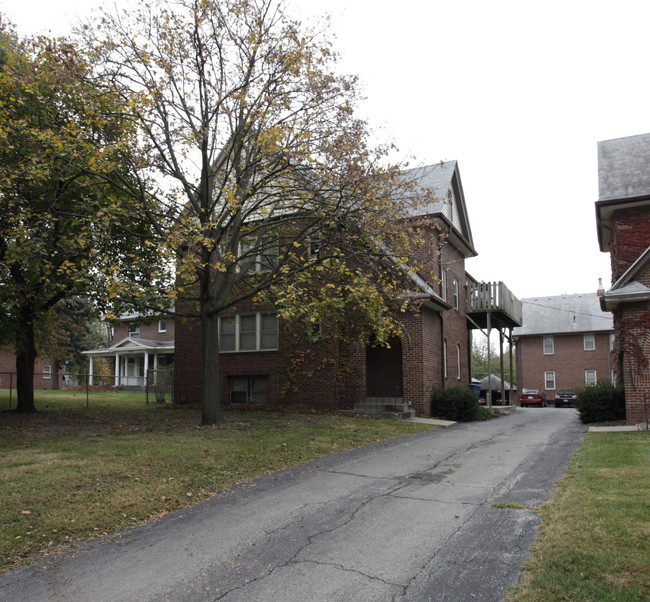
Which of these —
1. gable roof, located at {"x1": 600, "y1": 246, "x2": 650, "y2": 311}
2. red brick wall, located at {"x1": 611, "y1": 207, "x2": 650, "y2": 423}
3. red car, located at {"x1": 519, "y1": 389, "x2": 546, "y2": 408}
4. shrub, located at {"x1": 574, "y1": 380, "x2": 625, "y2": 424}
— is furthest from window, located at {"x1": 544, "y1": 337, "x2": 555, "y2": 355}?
gable roof, located at {"x1": 600, "y1": 246, "x2": 650, "y2": 311}

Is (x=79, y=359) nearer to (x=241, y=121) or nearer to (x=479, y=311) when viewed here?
(x=479, y=311)

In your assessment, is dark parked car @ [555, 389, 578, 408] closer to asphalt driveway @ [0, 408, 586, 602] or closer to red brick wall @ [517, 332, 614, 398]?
red brick wall @ [517, 332, 614, 398]

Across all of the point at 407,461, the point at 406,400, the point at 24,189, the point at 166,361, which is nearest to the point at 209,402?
the point at 407,461

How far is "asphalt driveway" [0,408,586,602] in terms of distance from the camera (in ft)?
14.8

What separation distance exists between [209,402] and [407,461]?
19.1 feet

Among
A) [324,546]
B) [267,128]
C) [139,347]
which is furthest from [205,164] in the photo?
[139,347]

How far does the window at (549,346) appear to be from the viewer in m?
47.0

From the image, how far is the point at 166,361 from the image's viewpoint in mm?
42250

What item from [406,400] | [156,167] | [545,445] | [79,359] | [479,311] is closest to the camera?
[545,445]

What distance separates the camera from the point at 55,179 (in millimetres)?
12953

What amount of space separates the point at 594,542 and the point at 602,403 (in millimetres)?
13977

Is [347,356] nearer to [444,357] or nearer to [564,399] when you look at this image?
[444,357]

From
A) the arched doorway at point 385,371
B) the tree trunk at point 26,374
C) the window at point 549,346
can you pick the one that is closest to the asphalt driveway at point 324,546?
the tree trunk at point 26,374

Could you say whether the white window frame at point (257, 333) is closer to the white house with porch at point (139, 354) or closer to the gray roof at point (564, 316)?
the white house with porch at point (139, 354)
